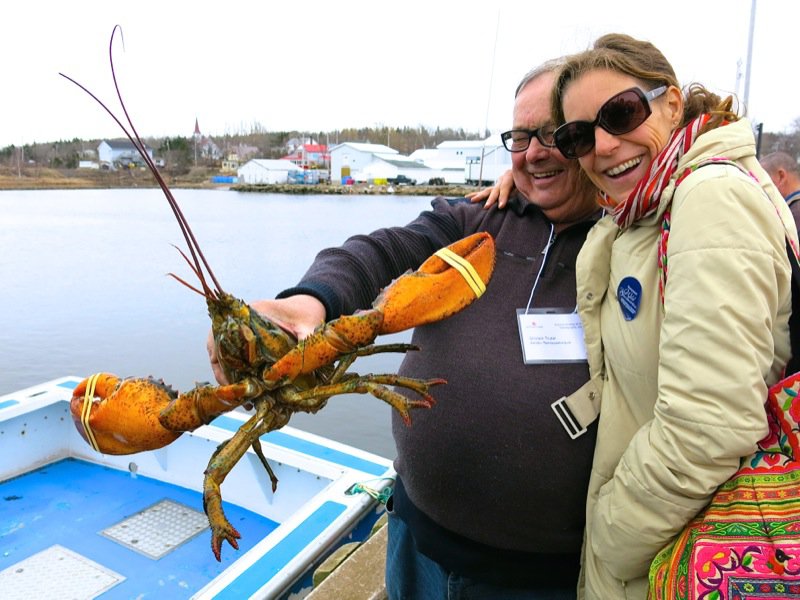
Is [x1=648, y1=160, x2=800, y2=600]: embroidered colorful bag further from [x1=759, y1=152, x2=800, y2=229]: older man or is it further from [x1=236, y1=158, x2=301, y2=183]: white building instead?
[x1=236, y1=158, x2=301, y2=183]: white building

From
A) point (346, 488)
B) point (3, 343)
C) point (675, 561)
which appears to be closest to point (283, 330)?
point (675, 561)

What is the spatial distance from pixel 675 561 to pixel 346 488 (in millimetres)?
2270

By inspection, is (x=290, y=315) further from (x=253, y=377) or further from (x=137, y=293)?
(x=137, y=293)

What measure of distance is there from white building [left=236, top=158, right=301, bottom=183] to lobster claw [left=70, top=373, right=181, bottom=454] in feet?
199

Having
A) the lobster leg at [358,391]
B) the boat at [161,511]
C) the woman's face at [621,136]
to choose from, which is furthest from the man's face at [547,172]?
the boat at [161,511]

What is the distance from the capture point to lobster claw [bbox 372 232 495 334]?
1390 millimetres

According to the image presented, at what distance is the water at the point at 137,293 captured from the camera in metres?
7.56

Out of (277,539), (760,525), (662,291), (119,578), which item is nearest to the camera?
(760,525)

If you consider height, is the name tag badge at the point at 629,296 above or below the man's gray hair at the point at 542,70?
below

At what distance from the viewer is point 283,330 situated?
1461 millimetres

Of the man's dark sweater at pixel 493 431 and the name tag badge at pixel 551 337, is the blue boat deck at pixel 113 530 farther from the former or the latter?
the name tag badge at pixel 551 337

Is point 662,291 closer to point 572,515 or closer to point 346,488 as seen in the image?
point 572,515

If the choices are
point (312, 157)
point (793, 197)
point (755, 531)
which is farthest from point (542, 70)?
point (312, 157)

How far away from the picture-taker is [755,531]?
1.09 metres
